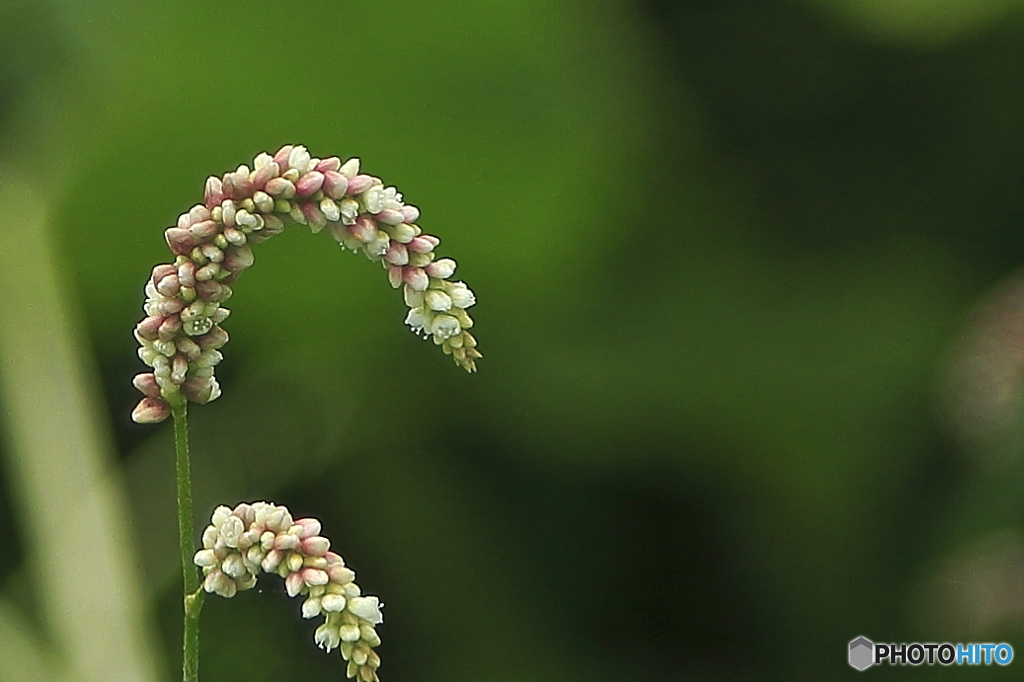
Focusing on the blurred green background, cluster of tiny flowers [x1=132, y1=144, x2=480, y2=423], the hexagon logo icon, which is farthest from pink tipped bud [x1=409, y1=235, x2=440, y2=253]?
the hexagon logo icon

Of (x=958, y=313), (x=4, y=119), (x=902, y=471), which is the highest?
(x=4, y=119)

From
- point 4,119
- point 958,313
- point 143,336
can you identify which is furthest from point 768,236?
point 143,336

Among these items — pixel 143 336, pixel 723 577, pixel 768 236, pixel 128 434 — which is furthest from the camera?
pixel 768 236

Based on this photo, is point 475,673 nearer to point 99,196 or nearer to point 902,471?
point 902,471

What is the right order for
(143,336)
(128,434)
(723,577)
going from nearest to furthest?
(143,336), (128,434), (723,577)

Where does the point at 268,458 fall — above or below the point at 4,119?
below

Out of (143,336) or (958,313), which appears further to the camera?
(958,313)
